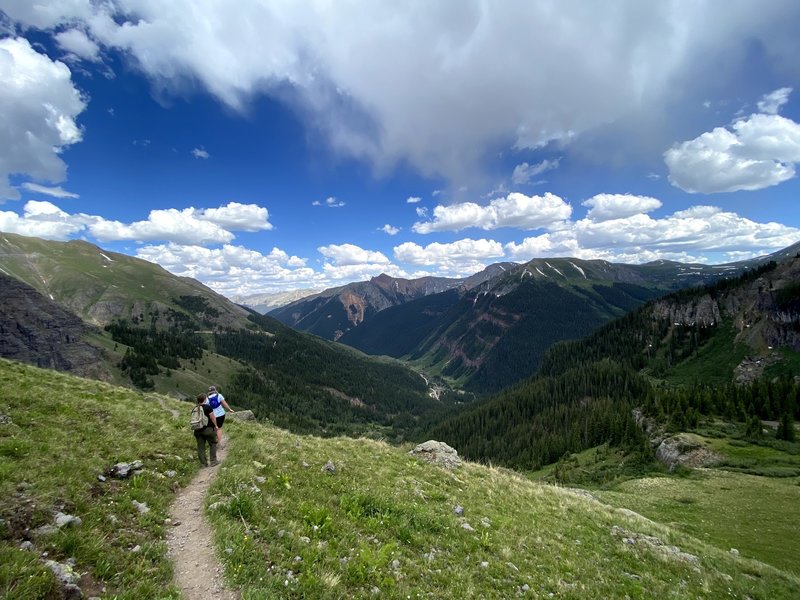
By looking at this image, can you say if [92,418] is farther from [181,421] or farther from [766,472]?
[766,472]

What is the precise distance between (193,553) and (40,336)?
230797 mm

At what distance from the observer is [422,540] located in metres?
12.8

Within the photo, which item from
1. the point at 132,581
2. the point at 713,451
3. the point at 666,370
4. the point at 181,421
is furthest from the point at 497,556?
the point at 666,370

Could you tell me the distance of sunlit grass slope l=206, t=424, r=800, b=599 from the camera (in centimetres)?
981

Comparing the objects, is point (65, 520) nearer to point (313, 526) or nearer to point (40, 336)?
point (313, 526)

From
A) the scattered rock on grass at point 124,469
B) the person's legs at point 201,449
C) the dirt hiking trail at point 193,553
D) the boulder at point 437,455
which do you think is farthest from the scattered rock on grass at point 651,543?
the scattered rock on grass at point 124,469

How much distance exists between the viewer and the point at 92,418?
18172mm

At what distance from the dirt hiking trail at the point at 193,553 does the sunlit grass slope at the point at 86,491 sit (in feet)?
1.13

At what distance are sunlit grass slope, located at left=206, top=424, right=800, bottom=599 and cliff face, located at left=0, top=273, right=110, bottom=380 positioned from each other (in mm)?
202560

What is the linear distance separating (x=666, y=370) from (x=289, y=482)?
23335cm

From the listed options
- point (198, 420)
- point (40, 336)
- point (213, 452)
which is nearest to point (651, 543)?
point (213, 452)

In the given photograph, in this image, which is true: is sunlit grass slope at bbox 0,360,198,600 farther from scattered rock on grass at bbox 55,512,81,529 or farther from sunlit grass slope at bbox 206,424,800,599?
sunlit grass slope at bbox 206,424,800,599

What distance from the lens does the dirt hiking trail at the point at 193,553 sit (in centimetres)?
816

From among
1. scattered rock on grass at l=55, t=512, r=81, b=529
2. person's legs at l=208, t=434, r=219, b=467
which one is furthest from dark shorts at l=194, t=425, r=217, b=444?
scattered rock on grass at l=55, t=512, r=81, b=529
